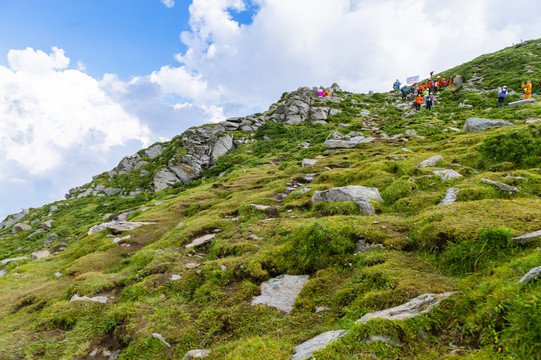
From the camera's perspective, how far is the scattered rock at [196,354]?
5.08 meters

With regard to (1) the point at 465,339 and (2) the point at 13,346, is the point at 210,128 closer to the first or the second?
(2) the point at 13,346

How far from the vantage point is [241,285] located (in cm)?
736

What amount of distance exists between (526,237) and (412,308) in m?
2.80

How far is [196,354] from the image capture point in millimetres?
5141

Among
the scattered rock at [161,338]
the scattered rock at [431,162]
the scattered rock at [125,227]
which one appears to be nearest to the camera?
the scattered rock at [161,338]

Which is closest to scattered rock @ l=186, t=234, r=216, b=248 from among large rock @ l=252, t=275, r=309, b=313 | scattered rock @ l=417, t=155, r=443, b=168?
large rock @ l=252, t=275, r=309, b=313

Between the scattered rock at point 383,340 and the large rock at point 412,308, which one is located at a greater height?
the large rock at point 412,308

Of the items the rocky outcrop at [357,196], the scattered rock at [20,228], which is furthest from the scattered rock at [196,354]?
the scattered rock at [20,228]

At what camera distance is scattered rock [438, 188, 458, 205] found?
860 cm

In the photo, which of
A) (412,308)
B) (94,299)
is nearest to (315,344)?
(412,308)

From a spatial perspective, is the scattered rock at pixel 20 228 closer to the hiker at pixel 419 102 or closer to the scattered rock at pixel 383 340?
the scattered rock at pixel 383 340

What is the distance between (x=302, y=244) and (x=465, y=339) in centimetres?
476

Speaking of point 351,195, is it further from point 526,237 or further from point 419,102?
point 419,102

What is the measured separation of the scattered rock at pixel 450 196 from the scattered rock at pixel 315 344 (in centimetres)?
659
